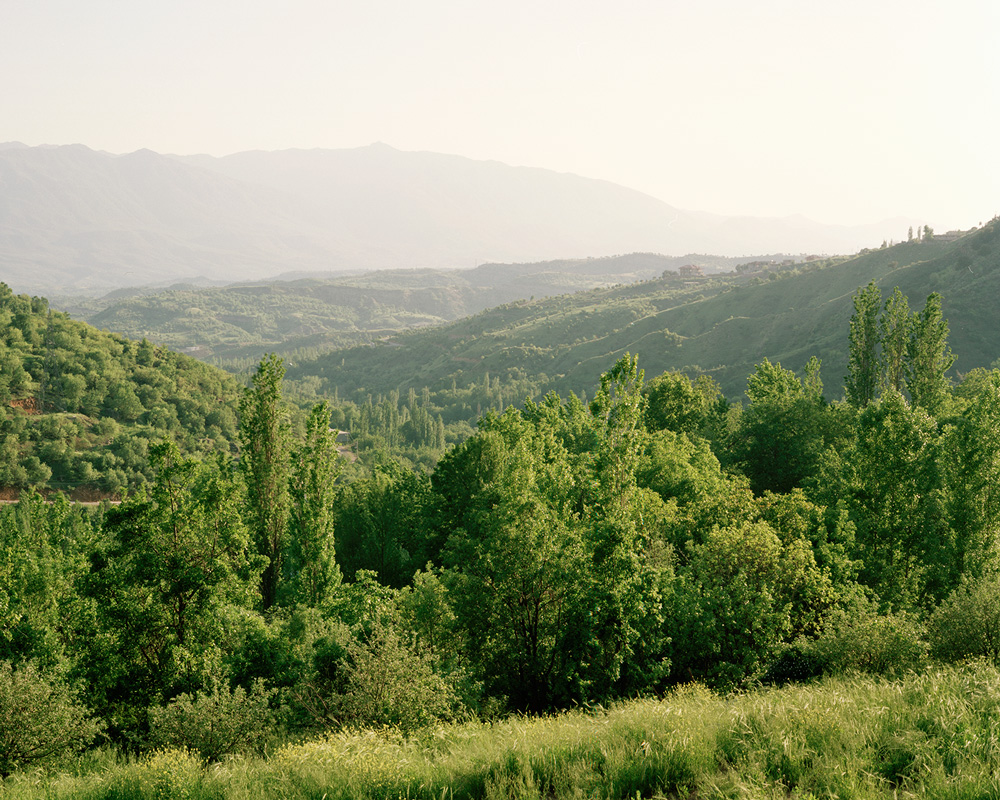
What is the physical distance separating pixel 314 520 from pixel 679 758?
1812 cm

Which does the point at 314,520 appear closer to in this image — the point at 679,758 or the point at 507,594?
the point at 507,594

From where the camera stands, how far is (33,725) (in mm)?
15578

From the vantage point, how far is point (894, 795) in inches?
357

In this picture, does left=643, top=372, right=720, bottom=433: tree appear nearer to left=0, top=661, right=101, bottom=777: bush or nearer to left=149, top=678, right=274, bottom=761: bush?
left=149, top=678, right=274, bottom=761: bush

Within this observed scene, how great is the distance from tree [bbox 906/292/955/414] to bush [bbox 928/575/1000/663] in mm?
30939

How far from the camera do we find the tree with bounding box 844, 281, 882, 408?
4784cm

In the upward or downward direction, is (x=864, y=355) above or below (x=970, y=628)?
above

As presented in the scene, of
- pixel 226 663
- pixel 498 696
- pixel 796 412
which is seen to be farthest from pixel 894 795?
pixel 796 412

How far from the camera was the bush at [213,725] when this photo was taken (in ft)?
49.8

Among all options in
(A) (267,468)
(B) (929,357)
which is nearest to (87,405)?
(A) (267,468)

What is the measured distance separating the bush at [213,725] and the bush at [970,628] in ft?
55.4

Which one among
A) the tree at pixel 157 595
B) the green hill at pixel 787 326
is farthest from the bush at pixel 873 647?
the green hill at pixel 787 326

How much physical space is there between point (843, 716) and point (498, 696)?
33.1ft

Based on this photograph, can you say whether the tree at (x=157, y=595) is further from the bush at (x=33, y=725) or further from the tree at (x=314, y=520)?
the tree at (x=314, y=520)
